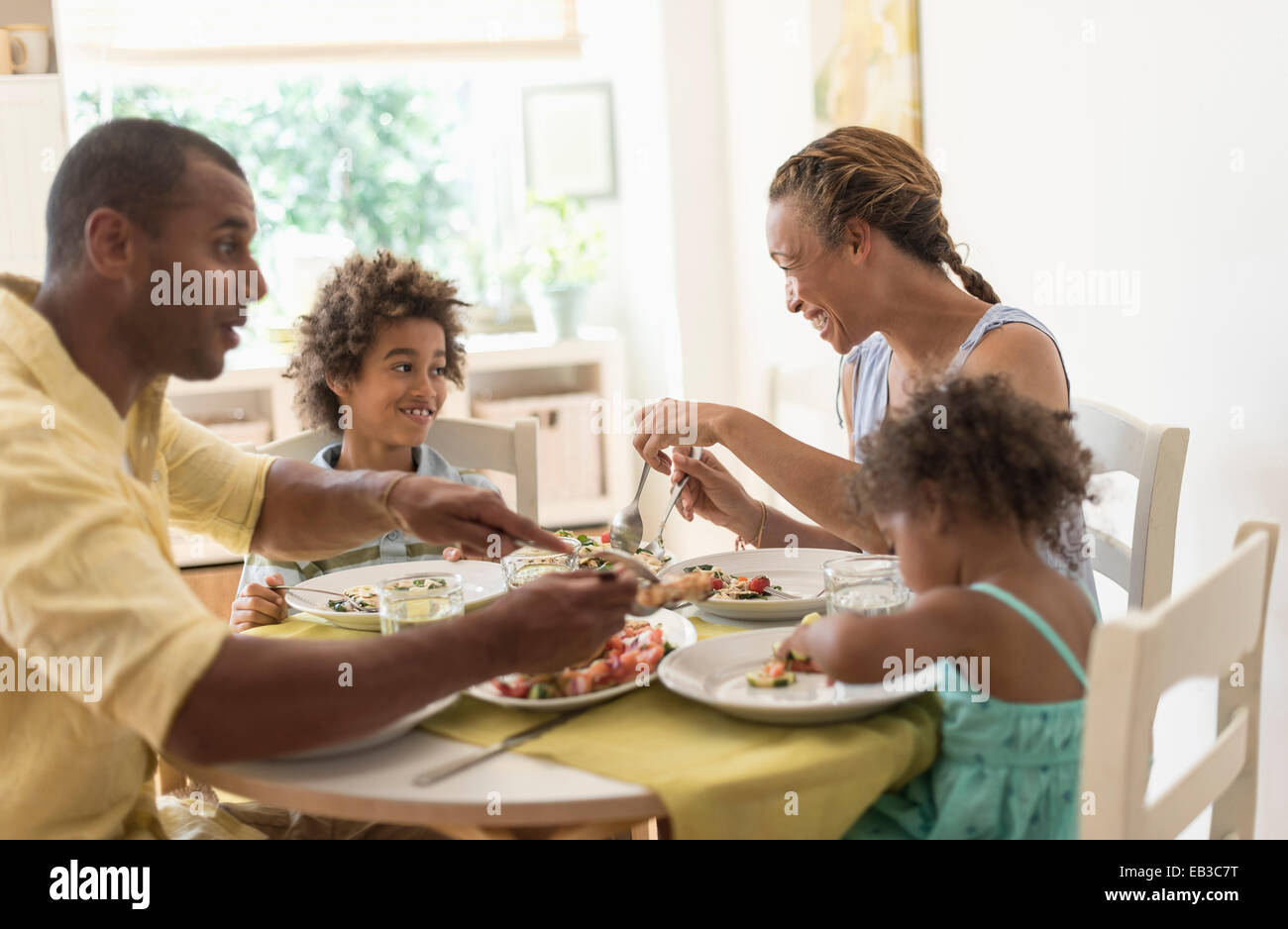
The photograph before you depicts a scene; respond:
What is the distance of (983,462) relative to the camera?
1165mm

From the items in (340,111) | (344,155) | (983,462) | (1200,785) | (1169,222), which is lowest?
(1200,785)

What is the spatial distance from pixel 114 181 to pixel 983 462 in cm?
90

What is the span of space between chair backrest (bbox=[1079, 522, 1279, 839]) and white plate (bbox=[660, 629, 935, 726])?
207 millimetres

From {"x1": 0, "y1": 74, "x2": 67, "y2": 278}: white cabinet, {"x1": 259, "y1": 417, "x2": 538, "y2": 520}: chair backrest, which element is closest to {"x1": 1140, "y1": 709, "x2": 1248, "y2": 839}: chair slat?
{"x1": 259, "y1": 417, "x2": 538, "y2": 520}: chair backrest

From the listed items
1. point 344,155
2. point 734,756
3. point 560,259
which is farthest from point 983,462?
point 344,155

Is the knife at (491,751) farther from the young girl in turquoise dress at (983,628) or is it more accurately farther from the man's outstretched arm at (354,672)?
the young girl in turquoise dress at (983,628)

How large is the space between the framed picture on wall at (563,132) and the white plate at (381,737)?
136 inches

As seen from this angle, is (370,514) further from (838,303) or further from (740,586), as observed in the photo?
(838,303)

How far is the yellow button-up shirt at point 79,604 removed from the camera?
3.18ft

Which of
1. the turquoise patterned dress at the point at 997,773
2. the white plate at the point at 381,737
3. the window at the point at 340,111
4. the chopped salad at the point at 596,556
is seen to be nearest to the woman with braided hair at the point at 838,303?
the chopped salad at the point at 596,556

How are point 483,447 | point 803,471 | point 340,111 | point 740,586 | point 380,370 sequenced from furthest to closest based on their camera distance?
point 340,111, point 483,447, point 380,370, point 803,471, point 740,586

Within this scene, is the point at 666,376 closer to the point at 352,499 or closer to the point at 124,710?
the point at 352,499
